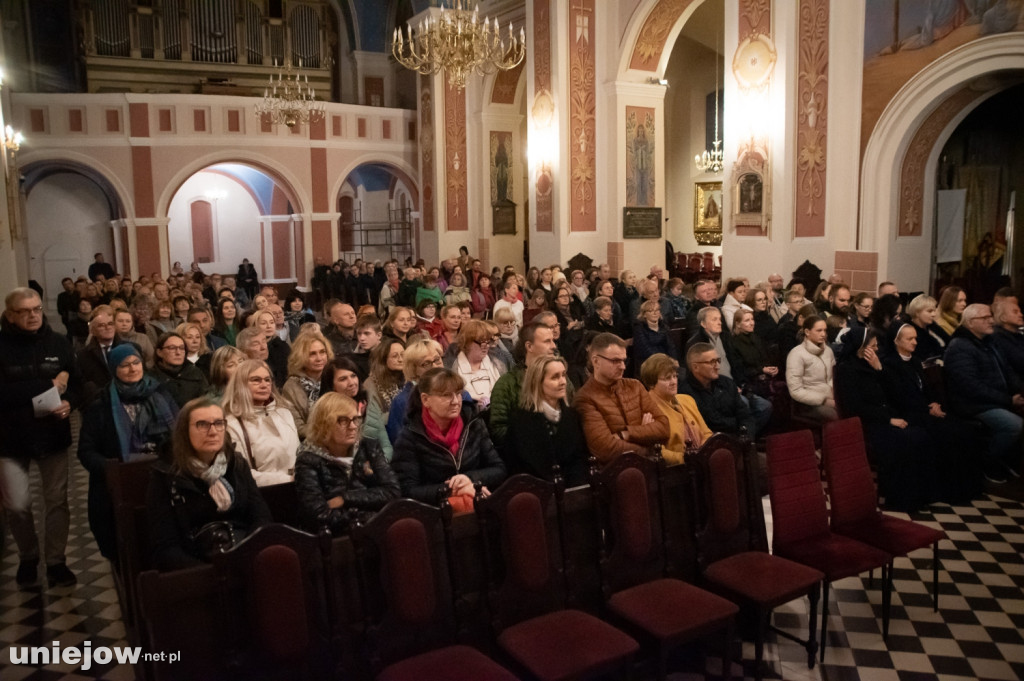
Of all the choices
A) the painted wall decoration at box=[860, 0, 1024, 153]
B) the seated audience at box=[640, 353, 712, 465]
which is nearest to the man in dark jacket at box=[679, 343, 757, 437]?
the seated audience at box=[640, 353, 712, 465]

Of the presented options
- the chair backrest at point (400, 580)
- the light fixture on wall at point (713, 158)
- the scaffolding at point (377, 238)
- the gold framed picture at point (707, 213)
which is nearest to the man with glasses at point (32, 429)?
the chair backrest at point (400, 580)

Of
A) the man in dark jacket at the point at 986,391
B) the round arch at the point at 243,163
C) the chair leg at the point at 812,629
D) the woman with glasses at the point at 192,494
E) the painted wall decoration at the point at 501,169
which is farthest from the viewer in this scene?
the round arch at the point at 243,163

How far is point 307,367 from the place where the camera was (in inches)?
188

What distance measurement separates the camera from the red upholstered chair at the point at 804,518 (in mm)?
3857

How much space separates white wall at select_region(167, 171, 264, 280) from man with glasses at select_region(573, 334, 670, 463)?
799 inches

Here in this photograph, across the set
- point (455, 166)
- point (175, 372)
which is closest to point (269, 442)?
point (175, 372)

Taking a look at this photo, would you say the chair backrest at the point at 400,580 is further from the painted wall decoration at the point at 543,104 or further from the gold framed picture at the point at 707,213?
the gold framed picture at the point at 707,213

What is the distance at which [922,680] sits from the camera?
3.60m

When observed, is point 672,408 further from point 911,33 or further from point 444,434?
point 911,33

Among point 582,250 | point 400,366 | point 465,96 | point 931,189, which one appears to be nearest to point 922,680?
point 400,366

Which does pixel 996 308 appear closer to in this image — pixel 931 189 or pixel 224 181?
pixel 931 189

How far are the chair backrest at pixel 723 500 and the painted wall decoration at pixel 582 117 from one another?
1038 cm

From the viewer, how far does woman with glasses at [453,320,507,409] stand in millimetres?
5270

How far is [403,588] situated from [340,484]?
27.9 inches
